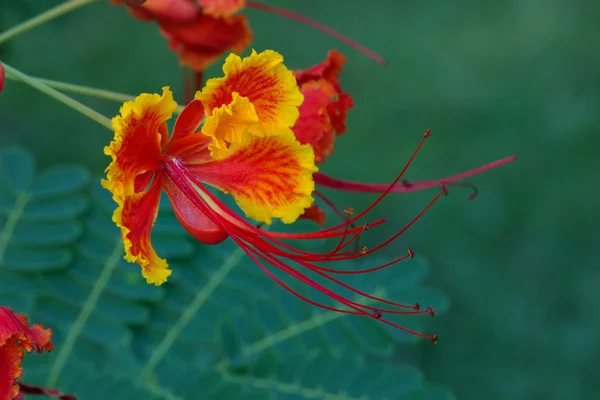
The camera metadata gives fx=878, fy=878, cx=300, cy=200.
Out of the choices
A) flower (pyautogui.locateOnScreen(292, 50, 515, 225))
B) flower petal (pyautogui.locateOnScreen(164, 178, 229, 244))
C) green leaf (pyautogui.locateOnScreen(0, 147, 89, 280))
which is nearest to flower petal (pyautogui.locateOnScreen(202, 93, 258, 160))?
flower petal (pyautogui.locateOnScreen(164, 178, 229, 244))

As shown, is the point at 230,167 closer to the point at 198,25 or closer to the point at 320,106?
the point at 320,106

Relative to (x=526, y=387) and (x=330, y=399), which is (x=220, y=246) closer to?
(x=330, y=399)

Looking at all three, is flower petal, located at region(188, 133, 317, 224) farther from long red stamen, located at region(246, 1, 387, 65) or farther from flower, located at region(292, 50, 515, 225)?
long red stamen, located at region(246, 1, 387, 65)

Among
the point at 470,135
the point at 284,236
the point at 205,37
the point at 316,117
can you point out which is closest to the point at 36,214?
the point at 205,37

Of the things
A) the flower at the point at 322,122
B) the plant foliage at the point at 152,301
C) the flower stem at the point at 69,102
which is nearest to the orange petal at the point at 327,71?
the flower at the point at 322,122

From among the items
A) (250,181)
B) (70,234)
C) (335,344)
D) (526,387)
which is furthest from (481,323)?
(250,181)

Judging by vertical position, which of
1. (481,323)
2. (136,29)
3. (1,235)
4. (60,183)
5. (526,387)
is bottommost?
(1,235)

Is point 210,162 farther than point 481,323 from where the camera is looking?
No
